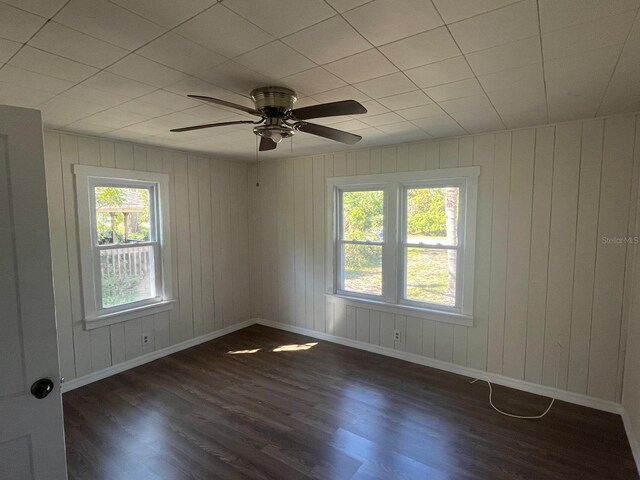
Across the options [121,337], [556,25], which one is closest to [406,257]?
[556,25]

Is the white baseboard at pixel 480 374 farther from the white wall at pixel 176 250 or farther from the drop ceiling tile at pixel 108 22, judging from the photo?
the drop ceiling tile at pixel 108 22

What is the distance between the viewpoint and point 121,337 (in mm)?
3600

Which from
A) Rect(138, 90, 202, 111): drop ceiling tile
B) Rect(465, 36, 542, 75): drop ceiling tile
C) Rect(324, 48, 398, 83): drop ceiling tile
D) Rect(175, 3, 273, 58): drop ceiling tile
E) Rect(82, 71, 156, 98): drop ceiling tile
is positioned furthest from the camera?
Result: Rect(138, 90, 202, 111): drop ceiling tile

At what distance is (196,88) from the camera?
2.02 m

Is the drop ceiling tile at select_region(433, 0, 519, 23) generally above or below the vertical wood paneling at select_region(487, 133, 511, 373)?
above

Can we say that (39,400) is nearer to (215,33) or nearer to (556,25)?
(215,33)

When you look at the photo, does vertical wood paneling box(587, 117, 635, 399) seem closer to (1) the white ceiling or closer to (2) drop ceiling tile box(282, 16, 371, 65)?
(1) the white ceiling

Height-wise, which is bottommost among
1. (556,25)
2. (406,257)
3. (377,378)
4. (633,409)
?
(377,378)

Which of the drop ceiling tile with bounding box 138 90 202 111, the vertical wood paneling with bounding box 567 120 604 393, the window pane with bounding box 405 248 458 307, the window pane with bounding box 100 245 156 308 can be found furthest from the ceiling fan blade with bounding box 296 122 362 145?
the window pane with bounding box 100 245 156 308

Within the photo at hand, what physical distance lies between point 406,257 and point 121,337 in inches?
128

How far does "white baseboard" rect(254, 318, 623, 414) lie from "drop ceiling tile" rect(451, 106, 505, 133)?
7.75 ft

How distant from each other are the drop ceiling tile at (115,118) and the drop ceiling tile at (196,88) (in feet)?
2.35

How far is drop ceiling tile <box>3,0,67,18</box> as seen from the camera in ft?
3.94

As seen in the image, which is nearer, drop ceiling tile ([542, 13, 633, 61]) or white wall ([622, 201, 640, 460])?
drop ceiling tile ([542, 13, 633, 61])
